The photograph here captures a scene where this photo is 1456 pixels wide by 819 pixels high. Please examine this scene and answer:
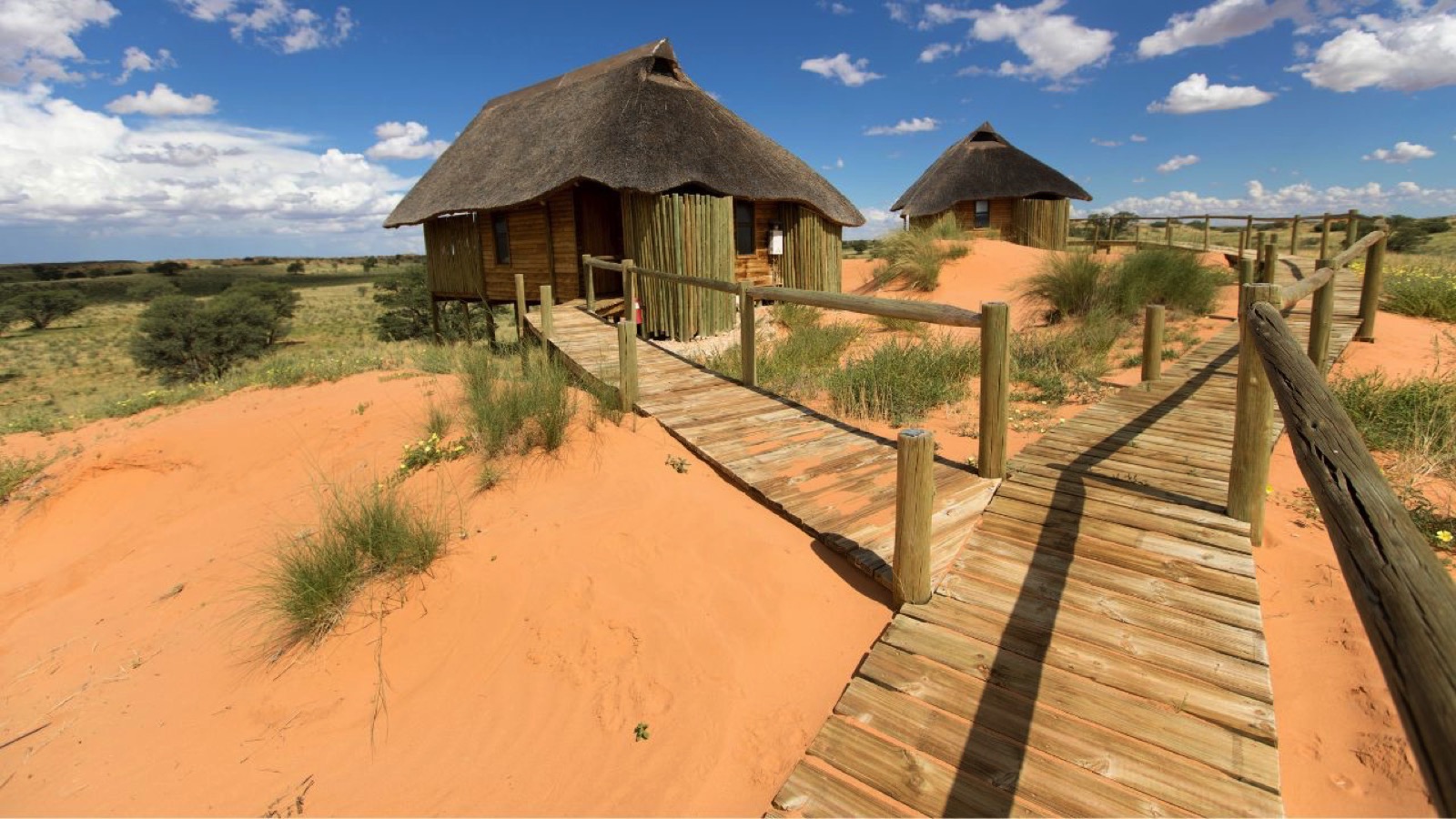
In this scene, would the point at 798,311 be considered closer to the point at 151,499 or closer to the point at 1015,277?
the point at 1015,277

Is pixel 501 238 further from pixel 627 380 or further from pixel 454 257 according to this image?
pixel 627 380

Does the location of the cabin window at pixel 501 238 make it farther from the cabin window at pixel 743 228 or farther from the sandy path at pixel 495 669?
the sandy path at pixel 495 669

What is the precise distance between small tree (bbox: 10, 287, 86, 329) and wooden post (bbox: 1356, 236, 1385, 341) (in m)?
61.3

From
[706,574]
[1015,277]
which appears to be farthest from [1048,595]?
[1015,277]

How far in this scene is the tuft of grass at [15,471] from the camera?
7150 mm

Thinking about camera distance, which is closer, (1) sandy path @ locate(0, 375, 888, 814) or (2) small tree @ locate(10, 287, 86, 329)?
(1) sandy path @ locate(0, 375, 888, 814)

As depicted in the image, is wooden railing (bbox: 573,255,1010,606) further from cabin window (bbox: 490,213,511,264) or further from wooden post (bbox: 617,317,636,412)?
cabin window (bbox: 490,213,511,264)

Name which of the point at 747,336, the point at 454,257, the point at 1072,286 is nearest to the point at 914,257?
the point at 1072,286

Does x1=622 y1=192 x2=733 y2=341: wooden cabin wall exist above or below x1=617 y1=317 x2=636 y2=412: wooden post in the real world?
above

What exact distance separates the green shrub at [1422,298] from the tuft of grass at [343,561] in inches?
519

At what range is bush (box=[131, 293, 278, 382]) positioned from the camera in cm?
2627

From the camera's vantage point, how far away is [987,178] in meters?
25.0

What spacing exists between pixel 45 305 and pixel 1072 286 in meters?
58.8

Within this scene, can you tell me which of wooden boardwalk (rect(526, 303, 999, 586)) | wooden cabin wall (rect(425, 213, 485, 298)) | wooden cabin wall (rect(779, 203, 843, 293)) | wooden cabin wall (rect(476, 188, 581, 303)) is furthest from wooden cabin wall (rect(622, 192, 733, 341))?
wooden cabin wall (rect(425, 213, 485, 298))
